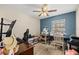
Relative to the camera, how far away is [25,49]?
5.05 feet

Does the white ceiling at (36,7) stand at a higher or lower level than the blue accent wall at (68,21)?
higher

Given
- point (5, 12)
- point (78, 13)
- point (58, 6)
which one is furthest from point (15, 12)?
point (78, 13)

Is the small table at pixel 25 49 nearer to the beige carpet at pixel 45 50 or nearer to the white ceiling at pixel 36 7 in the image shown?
the beige carpet at pixel 45 50

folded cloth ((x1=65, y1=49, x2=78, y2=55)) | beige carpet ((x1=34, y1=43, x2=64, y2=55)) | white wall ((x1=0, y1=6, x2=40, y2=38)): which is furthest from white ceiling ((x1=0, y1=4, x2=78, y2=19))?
folded cloth ((x1=65, y1=49, x2=78, y2=55))

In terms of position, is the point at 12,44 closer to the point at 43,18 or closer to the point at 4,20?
the point at 4,20

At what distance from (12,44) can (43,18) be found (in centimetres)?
50

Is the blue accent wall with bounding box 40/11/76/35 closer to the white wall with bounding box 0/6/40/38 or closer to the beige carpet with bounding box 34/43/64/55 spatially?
the white wall with bounding box 0/6/40/38

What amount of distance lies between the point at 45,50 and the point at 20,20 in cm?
49

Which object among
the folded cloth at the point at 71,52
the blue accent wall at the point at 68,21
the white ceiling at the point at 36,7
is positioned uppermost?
the white ceiling at the point at 36,7

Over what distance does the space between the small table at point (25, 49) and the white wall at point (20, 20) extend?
126mm

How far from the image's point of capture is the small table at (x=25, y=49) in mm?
1527

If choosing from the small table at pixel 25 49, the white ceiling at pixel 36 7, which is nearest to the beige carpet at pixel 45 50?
the small table at pixel 25 49

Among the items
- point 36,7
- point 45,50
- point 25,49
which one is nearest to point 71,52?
point 45,50

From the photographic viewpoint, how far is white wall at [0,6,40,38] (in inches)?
59.5
